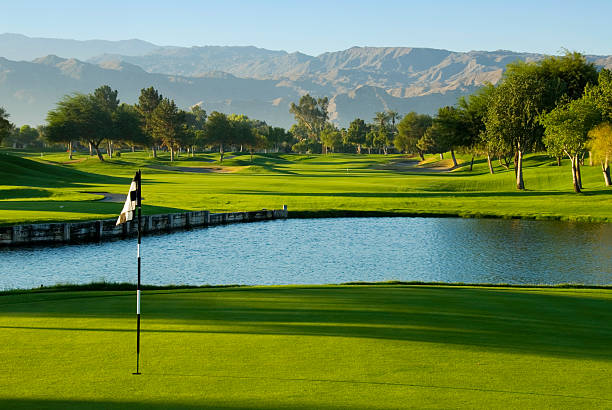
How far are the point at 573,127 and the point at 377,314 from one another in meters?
55.1

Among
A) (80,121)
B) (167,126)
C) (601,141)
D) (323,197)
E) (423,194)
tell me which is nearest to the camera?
(601,141)

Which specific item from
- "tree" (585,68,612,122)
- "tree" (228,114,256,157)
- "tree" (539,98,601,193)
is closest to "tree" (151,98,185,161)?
"tree" (228,114,256,157)

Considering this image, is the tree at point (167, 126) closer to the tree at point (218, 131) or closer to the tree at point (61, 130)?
the tree at point (218, 131)

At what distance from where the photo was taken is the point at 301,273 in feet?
100

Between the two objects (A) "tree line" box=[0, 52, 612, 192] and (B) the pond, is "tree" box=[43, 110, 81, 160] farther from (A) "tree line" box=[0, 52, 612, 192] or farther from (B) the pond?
(B) the pond

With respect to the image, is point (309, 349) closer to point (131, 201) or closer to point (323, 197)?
point (131, 201)

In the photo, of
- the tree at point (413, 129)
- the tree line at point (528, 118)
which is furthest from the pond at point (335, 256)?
the tree at point (413, 129)

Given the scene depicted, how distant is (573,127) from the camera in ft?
201

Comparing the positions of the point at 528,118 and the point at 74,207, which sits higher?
the point at 528,118

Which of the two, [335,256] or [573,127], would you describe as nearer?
[335,256]

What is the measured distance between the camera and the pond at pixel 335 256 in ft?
96.4

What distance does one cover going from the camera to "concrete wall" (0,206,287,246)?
1428 inches

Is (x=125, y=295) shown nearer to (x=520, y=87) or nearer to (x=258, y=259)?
(x=258, y=259)

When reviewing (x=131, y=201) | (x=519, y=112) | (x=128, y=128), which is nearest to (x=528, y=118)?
(x=519, y=112)
